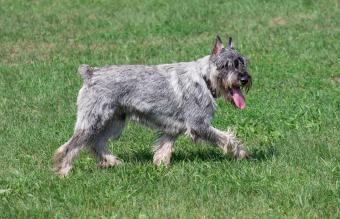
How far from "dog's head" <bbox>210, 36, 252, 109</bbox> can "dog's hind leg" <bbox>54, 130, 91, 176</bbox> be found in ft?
5.40

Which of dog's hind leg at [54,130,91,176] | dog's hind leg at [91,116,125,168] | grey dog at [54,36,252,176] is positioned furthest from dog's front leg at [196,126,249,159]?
dog's hind leg at [54,130,91,176]

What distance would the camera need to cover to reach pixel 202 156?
9.20m

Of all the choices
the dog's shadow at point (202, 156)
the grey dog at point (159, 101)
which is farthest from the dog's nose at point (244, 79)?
the dog's shadow at point (202, 156)

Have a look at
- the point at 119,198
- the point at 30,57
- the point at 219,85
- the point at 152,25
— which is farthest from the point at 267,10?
the point at 119,198

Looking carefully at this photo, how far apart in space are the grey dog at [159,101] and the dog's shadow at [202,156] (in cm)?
21

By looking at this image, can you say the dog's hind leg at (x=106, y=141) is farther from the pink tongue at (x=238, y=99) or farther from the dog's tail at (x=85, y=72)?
the pink tongue at (x=238, y=99)

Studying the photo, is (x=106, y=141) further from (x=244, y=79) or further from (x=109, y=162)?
(x=244, y=79)

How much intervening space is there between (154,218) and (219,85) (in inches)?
89.7

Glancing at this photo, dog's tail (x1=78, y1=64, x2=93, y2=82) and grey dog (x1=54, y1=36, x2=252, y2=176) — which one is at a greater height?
dog's tail (x1=78, y1=64, x2=93, y2=82)

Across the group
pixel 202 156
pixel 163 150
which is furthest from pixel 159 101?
pixel 202 156

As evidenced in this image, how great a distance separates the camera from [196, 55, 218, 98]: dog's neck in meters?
8.70

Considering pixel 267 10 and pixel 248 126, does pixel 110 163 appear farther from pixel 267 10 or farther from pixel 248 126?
pixel 267 10

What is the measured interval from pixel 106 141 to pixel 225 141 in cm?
143

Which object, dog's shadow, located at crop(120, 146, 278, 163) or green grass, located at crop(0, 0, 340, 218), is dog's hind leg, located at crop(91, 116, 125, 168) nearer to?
green grass, located at crop(0, 0, 340, 218)
